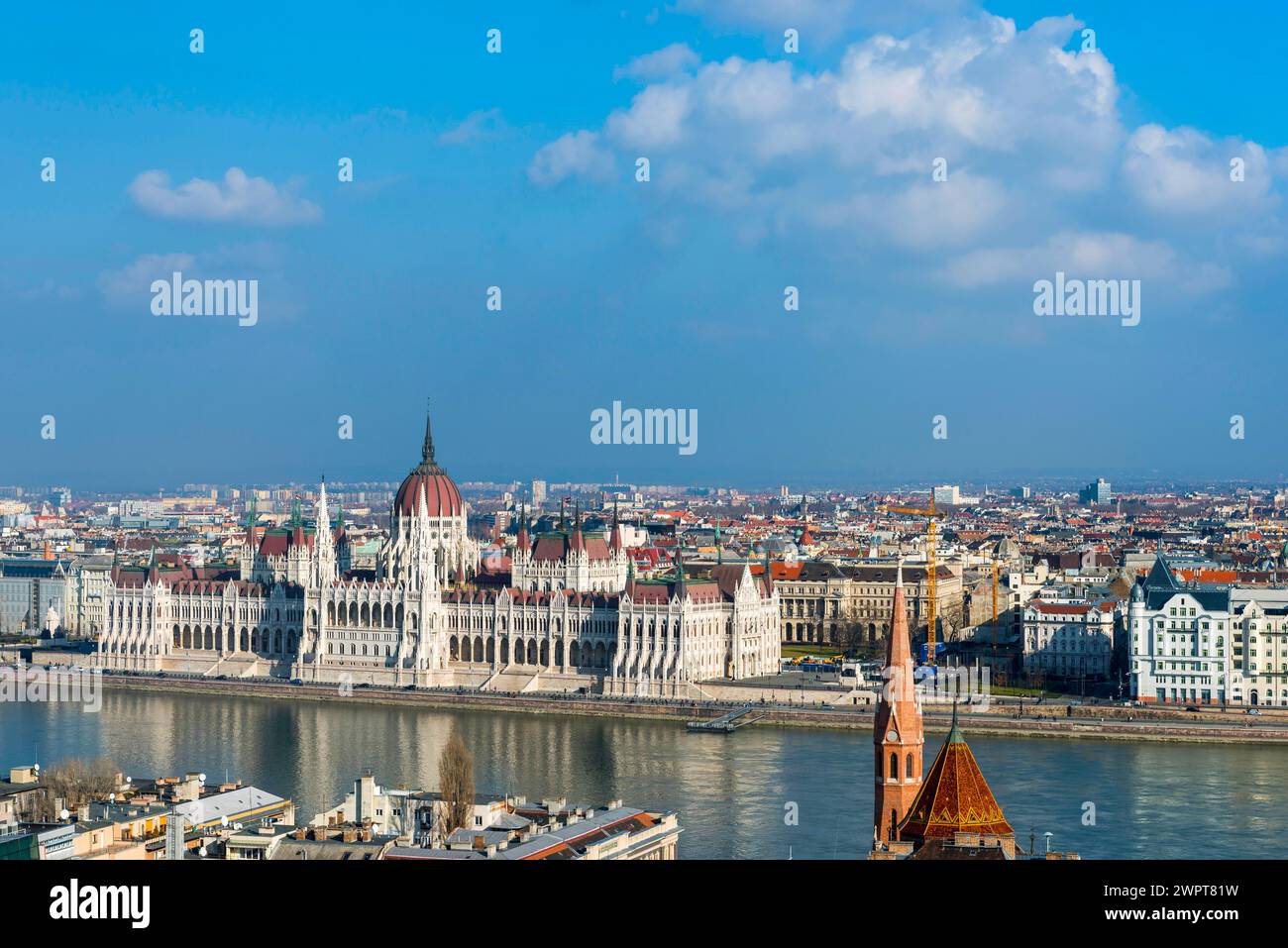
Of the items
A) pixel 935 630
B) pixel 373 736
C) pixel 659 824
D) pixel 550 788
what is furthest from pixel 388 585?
pixel 659 824

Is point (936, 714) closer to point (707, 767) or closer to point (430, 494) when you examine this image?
point (707, 767)

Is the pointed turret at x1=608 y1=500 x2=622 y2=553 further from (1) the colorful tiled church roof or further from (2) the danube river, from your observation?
(1) the colorful tiled church roof

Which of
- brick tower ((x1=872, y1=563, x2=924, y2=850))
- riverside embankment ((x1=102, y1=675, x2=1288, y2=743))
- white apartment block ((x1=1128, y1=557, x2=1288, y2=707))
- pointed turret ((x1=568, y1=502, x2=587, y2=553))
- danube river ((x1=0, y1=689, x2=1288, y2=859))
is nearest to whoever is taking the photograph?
brick tower ((x1=872, y1=563, x2=924, y2=850))

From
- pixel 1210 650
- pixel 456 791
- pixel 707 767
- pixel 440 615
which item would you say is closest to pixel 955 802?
pixel 456 791

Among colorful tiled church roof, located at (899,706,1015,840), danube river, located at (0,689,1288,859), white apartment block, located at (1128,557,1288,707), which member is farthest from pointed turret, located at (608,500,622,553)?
colorful tiled church roof, located at (899,706,1015,840)
